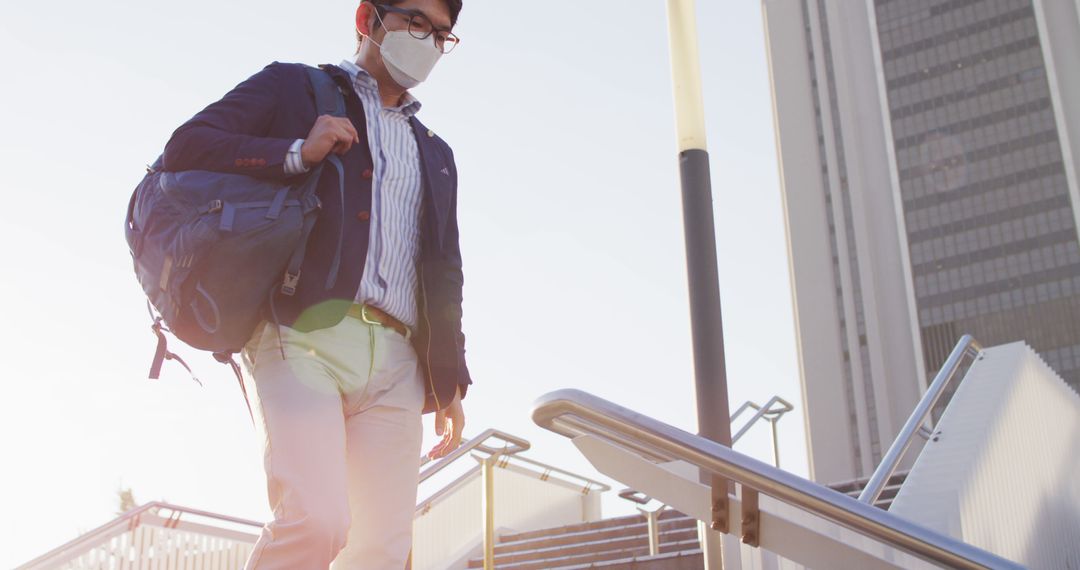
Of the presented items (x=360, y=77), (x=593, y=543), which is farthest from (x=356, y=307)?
(x=593, y=543)

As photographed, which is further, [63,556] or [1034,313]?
[1034,313]

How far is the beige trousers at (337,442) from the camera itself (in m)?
2.19

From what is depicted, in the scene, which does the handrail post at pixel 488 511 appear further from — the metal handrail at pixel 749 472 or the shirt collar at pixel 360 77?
the shirt collar at pixel 360 77

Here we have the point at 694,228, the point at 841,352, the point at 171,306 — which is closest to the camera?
the point at 171,306

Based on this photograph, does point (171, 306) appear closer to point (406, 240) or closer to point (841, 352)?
point (406, 240)

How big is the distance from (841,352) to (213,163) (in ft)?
275

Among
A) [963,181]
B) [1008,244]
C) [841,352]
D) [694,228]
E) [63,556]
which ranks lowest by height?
[63,556]

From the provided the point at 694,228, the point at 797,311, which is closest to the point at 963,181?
the point at 797,311

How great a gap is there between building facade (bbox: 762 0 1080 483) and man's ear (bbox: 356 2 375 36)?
80.3 metres

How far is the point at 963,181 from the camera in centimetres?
8988

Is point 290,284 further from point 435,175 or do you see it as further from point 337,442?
point 435,175

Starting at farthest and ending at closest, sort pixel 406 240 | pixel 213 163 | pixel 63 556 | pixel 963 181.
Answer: pixel 963 181
pixel 63 556
pixel 406 240
pixel 213 163

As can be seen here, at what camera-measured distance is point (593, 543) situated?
10.1 metres

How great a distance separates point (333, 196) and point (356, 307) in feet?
0.86
